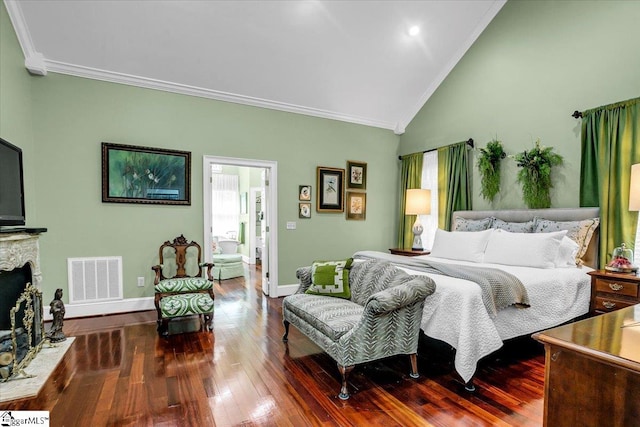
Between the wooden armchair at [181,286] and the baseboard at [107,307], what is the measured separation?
1.38 ft

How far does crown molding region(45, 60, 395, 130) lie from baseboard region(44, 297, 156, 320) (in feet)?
8.98

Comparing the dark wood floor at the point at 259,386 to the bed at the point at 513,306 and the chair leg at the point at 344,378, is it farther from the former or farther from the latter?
the bed at the point at 513,306

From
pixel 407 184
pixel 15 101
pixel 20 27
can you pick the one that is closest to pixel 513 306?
pixel 407 184

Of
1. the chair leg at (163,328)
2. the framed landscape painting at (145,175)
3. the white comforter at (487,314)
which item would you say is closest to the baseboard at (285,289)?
the chair leg at (163,328)

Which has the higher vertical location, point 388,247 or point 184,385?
point 388,247

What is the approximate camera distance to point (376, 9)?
4.07 m

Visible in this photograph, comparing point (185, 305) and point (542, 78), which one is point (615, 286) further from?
point (185, 305)

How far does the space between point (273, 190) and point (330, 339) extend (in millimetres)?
2995

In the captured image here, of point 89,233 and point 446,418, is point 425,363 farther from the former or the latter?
point 89,233

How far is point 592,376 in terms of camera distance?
1.10m

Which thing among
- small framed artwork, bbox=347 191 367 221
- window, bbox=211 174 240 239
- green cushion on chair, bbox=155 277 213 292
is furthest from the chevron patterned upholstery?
window, bbox=211 174 240 239

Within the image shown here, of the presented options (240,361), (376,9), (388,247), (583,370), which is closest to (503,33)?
(376,9)

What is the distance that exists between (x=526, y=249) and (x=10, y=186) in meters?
4.76

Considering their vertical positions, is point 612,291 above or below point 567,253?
below
